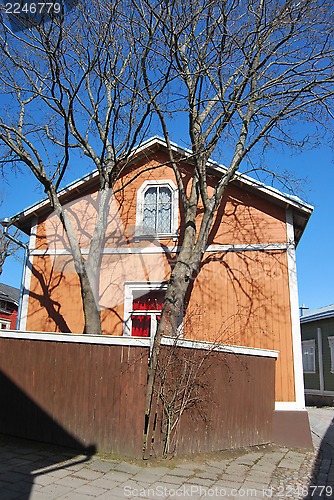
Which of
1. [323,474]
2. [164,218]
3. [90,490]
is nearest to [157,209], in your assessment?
[164,218]

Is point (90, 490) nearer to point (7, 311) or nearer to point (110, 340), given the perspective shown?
point (110, 340)

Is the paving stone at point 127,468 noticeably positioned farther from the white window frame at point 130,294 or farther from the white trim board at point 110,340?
the white window frame at point 130,294

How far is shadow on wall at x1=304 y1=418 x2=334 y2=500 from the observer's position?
5.26 metres

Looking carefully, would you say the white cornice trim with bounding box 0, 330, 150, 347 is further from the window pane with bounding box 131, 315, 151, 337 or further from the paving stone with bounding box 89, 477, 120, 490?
the window pane with bounding box 131, 315, 151, 337

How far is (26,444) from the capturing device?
21.9 feet

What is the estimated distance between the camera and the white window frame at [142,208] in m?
10.6

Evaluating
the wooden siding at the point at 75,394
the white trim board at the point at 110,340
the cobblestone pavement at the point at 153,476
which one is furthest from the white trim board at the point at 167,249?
the cobblestone pavement at the point at 153,476

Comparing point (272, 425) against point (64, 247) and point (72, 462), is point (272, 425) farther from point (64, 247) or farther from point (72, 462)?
point (64, 247)

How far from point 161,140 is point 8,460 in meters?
8.44

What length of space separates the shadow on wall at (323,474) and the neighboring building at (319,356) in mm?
9938

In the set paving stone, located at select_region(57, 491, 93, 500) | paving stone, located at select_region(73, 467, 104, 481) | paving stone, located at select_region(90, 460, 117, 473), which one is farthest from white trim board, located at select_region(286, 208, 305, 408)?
paving stone, located at select_region(57, 491, 93, 500)

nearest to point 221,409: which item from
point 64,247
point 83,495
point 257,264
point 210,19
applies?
point 83,495

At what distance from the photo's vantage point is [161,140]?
1140cm

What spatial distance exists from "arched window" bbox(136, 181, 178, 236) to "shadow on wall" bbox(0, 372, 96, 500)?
5.11 metres
